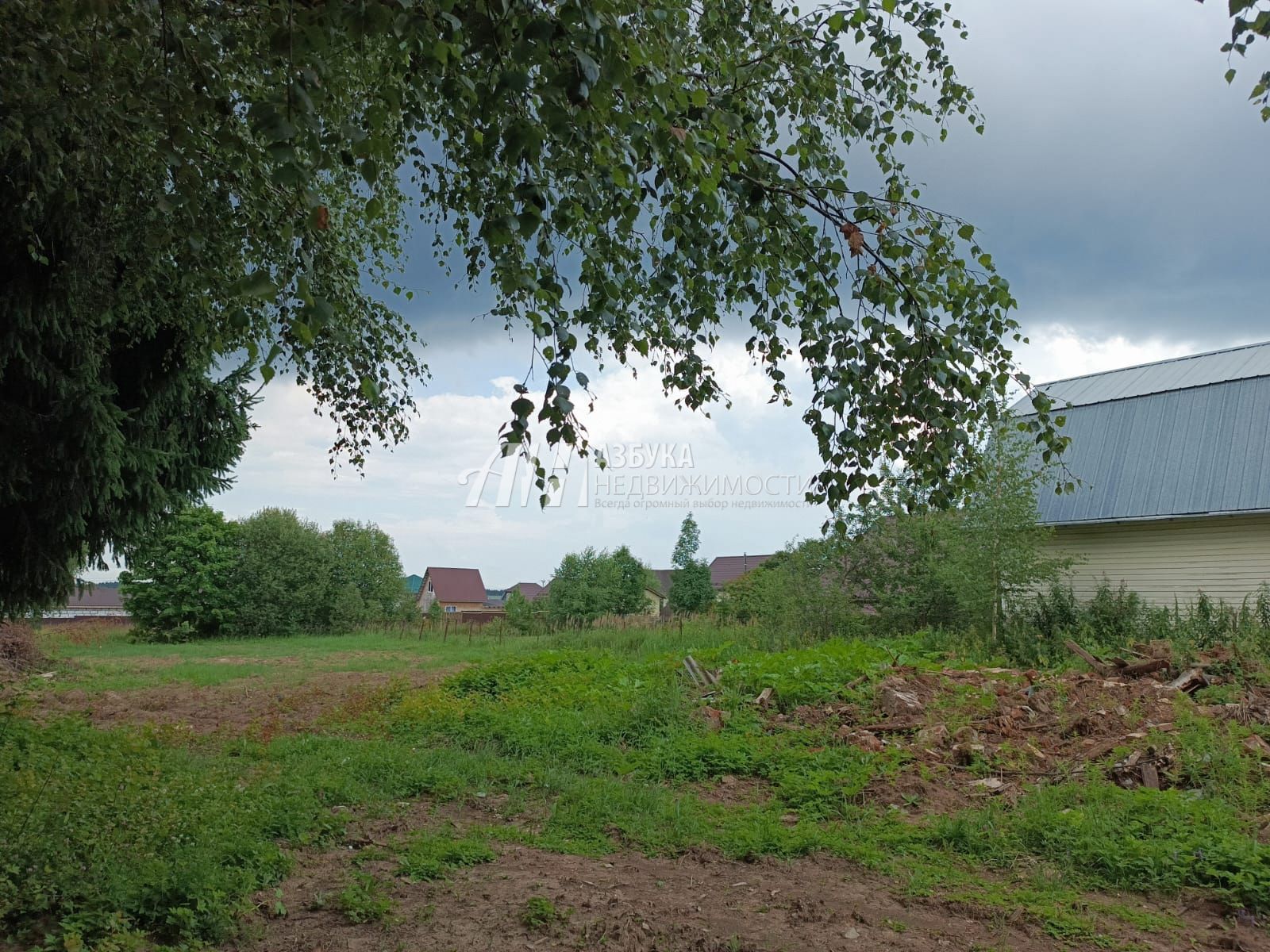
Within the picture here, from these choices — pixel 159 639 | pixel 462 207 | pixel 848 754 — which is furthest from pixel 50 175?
pixel 159 639

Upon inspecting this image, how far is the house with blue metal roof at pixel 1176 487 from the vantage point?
539 inches

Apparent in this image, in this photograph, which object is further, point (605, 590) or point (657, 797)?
point (605, 590)

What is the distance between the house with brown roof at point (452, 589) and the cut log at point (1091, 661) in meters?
55.7

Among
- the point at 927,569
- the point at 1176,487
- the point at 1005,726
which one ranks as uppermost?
the point at 1176,487

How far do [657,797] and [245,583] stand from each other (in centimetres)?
3024

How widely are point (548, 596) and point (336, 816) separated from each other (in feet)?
96.1

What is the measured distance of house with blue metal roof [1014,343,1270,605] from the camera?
13688 mm

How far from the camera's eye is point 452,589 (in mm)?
65188

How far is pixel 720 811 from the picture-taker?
5852 mm

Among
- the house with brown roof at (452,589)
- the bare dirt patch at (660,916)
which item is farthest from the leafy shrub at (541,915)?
the house with brown roof at (452,589)

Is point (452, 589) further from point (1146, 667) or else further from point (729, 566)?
point (1146, 667)

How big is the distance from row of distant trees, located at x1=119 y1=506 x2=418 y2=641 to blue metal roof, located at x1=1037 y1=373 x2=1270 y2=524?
90.4ft

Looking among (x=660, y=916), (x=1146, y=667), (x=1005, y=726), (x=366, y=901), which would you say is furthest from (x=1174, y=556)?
(x=366, y=901)

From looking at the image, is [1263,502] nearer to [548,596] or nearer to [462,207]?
[462,207]
